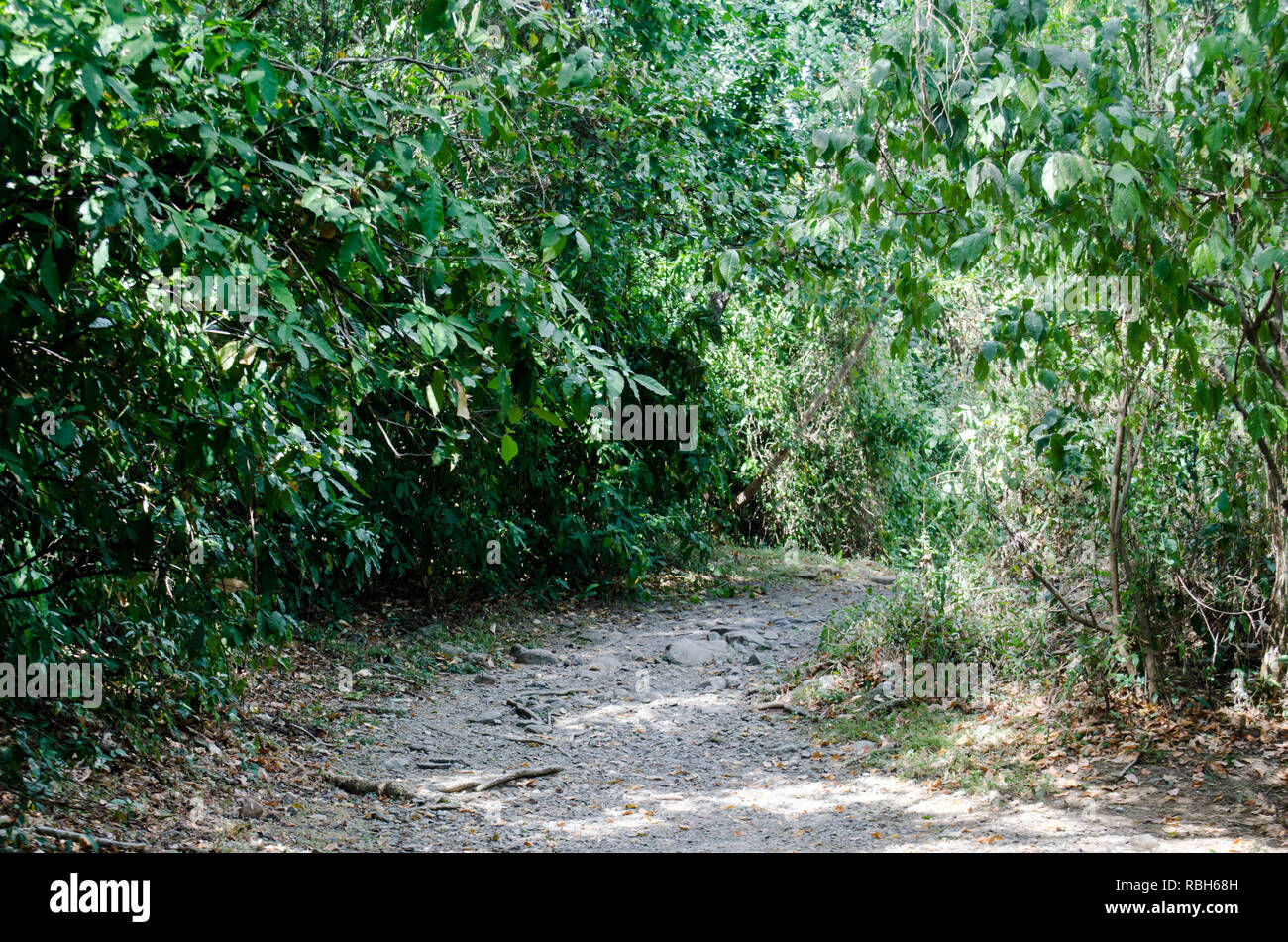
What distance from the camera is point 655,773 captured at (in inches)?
234

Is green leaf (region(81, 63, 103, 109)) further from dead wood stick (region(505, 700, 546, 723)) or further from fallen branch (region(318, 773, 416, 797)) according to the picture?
dead wood stick (region(505, 700, 546, 723))

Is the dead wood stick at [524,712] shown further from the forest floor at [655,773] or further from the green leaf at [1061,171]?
the green leaf at [1061,171]

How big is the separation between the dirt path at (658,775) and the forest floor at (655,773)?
19 mm

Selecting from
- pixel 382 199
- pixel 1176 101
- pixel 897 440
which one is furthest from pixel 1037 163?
pixel 897 440

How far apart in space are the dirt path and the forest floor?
0.06ft

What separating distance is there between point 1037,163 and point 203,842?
4.13 m

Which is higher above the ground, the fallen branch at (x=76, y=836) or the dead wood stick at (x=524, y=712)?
the fallen branch at (x=76, y=836)

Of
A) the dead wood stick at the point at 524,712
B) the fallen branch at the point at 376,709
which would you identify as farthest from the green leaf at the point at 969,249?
the fallen branch at the point at 376,709

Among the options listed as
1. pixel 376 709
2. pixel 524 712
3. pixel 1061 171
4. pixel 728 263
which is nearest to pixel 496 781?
pixel 524 712

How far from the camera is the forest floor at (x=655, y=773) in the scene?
4.50 m

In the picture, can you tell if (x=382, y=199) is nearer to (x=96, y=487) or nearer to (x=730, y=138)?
(x=96, y=487)

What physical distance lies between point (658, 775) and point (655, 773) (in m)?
0.04

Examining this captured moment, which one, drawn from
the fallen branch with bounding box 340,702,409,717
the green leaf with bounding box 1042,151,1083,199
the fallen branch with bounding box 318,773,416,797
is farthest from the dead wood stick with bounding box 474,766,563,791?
the green leaf with bounding box 1042,151,1083,199

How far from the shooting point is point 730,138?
838 centimetres
